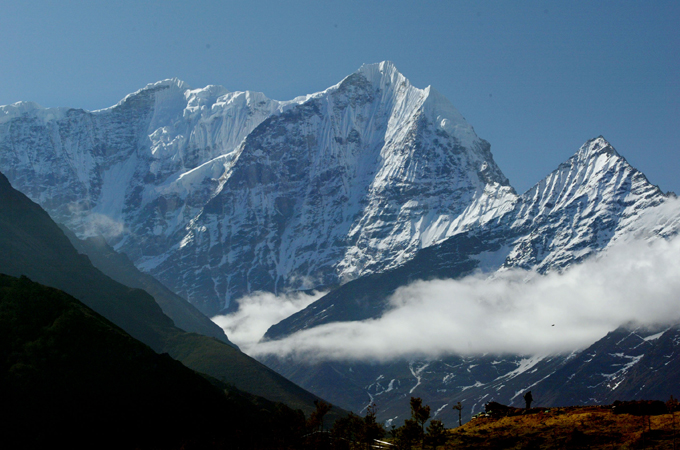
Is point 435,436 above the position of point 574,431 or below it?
above

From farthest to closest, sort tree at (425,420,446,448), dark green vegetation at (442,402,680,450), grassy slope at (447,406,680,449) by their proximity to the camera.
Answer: tree at (425,420,446,448) → grassy slope at (447,406,680,449) → dark green vegetation at (442,402,680,450)

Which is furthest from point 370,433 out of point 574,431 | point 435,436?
point 574,431

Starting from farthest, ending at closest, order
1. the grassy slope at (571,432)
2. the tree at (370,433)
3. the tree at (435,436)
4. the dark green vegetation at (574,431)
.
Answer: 1. the tree at (370,433)
2. the tree at (435,436)
3. the grassy slope at (571,432)
4. the dark green vegetation at (574,431)

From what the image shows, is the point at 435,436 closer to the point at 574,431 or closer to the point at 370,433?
the point at 574,431

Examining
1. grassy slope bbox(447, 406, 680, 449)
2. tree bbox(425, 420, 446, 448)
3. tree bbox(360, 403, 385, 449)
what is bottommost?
grassy slope bbox(447, 406, 680, 449)

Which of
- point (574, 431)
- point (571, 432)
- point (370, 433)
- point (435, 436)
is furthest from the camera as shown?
point (370, 433)

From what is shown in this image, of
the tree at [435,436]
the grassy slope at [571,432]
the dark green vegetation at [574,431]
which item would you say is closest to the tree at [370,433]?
the tree at [435,436]

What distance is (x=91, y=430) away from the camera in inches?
7682

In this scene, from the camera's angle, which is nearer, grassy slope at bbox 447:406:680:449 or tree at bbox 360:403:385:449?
grassy slope at bbox 447:406:680:449

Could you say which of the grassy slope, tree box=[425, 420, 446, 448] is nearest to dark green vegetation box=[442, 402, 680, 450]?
the grassy slope

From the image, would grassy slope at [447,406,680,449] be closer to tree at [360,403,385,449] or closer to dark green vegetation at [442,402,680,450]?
dark green vegetation at [442,402,680,450]

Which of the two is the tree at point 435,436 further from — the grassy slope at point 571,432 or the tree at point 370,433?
the tree at point 370,433

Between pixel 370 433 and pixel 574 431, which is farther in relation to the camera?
pixel 370 433

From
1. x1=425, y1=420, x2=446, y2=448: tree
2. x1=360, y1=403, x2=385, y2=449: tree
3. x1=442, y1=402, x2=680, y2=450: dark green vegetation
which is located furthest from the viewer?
x1=360, y1=403, x2=385, y2=449: tree
